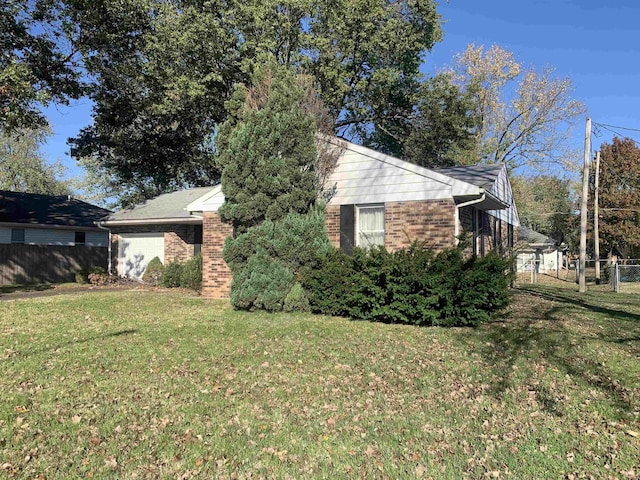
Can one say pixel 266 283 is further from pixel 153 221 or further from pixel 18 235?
pixel 18 235

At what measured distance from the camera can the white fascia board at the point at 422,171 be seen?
1060cm

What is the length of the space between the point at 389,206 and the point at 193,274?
25.3 feet

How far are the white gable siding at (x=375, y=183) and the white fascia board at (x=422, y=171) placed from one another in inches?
2.1

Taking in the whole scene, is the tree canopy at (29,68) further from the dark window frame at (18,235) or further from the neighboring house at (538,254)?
the neighboring house at (538,254)

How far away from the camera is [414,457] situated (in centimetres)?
400

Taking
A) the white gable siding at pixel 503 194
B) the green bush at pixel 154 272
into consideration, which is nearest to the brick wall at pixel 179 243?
the green bush at pixel 154 272

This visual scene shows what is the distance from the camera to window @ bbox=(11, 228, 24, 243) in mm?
19078

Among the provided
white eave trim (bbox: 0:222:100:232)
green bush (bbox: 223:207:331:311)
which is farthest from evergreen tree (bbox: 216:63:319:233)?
white eave trim (bbox: 0:222:100:232)

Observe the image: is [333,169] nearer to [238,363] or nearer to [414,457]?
[238,363]

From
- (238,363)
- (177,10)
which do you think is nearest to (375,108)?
(177,10)

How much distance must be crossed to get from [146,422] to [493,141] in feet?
95.1

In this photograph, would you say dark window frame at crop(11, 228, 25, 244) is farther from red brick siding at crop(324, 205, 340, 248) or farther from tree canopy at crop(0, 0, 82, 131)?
red brick siding at crop(324, 205, 340, 248)

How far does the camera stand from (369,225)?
11898 millimetres

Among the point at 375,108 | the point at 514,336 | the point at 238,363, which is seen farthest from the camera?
the point at 375,108
